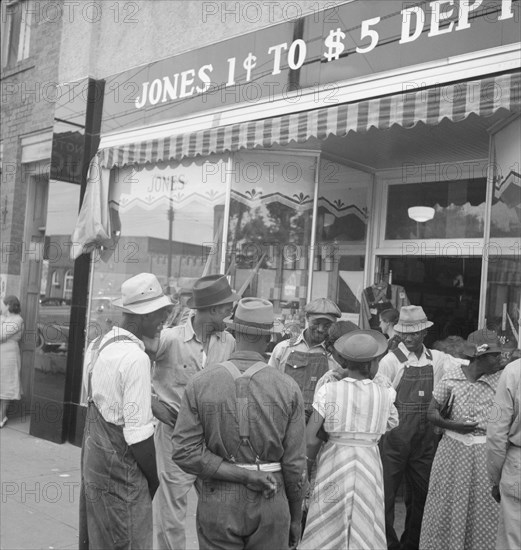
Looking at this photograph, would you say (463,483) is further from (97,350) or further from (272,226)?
(272,226)

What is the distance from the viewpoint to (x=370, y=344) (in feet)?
12.7

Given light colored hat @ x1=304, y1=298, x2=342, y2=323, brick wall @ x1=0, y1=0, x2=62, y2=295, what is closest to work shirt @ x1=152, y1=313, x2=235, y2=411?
light colored hat @ x1=304, y1=298, x2=342, y2=323

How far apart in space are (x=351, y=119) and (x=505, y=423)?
314 centimetres

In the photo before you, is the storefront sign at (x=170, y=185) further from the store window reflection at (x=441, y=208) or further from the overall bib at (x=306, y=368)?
the overall bib at (x=306, y=368)

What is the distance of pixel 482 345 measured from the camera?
14.3 feet

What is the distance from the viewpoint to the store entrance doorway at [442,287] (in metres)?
7.57

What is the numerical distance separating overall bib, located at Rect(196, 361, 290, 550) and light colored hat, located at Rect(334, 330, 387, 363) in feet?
3.03

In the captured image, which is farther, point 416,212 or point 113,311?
point 113,311

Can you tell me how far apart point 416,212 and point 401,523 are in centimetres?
334

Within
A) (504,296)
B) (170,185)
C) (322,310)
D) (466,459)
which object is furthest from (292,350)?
(170,185)

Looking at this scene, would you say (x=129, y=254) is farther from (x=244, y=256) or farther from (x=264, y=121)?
(x=264, y=121)

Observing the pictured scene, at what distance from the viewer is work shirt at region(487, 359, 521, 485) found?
390 centimetres

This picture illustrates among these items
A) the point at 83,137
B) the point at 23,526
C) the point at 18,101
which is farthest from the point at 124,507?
the point at 18,101

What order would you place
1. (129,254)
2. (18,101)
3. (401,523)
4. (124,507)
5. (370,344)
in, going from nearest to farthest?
(124,507) → (370,344) → (401,523) → (129,254) → (18,101)
